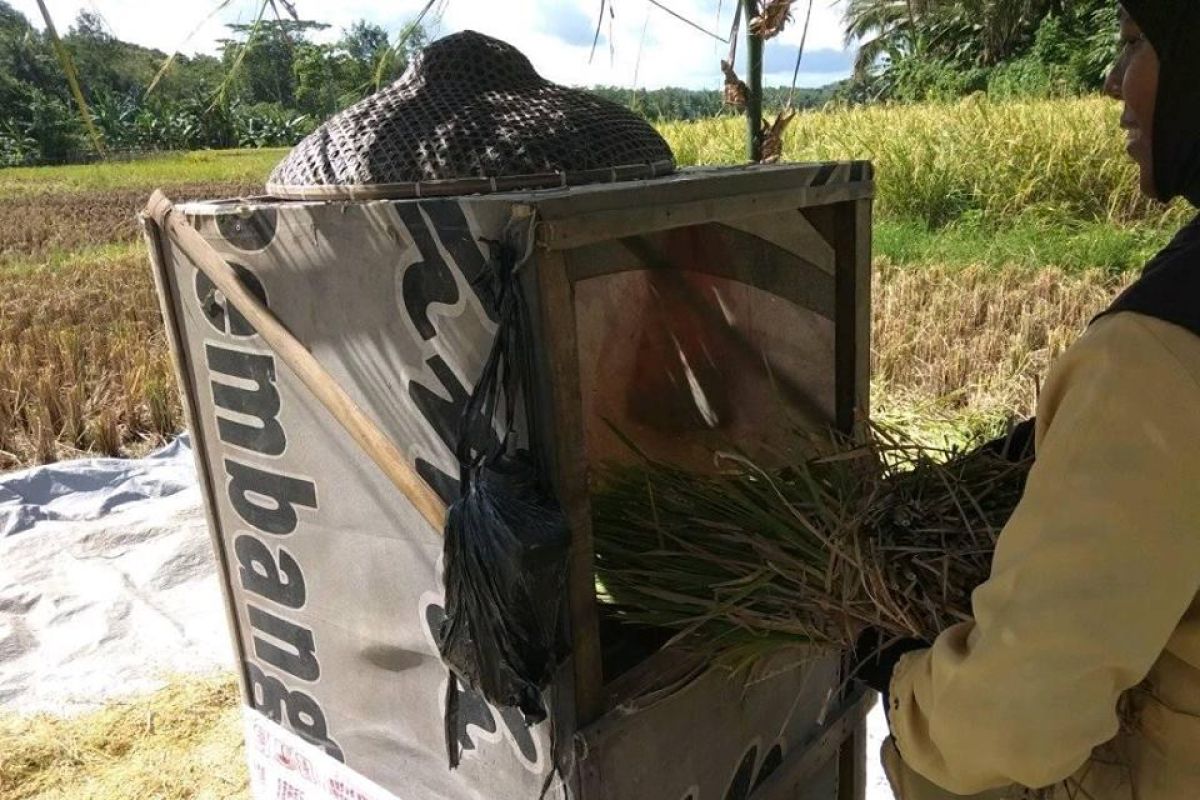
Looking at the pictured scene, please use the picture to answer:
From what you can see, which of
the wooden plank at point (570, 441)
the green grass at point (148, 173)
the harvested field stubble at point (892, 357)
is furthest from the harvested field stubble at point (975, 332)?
the green grass at point (148, 173)

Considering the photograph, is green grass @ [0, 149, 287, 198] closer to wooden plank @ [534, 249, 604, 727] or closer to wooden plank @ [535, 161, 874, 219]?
wooden plank @ [535, 161, 874, 219]

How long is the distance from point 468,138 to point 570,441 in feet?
1.65

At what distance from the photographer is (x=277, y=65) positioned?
1532mm

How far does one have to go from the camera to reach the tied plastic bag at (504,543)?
43.5 inches

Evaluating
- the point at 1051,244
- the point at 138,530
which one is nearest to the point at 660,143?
the point at 138,530

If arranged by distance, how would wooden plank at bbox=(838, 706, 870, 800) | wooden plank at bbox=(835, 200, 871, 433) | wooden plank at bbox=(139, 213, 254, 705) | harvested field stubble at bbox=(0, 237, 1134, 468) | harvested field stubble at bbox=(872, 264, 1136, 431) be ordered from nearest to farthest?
1. wooden plank at bbox=(139, 213, 254, 705)
2. wooden plank at bbox=(835, 200, 871, 433)
3. wooden plank at bbox=(838, 706, 870, 800)
4. harvested field stubble at bbox=(872, 264, 1136, 431)
5. harvested field stubble at bbox=(0, 237, 1134, 468)

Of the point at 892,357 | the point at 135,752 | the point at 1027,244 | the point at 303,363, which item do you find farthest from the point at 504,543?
the point at 1027,244

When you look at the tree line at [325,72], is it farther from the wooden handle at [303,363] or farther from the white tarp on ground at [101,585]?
the white tarp on ground at [101,585]

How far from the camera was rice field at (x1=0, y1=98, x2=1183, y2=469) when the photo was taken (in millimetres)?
4465

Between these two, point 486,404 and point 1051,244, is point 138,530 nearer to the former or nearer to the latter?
point 486,404

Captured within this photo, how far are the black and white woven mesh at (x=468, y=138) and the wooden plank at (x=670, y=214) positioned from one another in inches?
6.7

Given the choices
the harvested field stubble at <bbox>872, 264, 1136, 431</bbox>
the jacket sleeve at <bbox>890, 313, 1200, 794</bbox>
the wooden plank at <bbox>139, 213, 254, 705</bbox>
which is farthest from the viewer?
the harvested field stubble at <bbox>872, 264, 1136, 431</bbox>

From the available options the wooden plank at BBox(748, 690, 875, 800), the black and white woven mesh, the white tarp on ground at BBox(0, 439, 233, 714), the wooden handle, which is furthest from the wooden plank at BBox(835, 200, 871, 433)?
the white tarp on ground at BBox(0, 439, 233, 714)

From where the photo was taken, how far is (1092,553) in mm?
763
